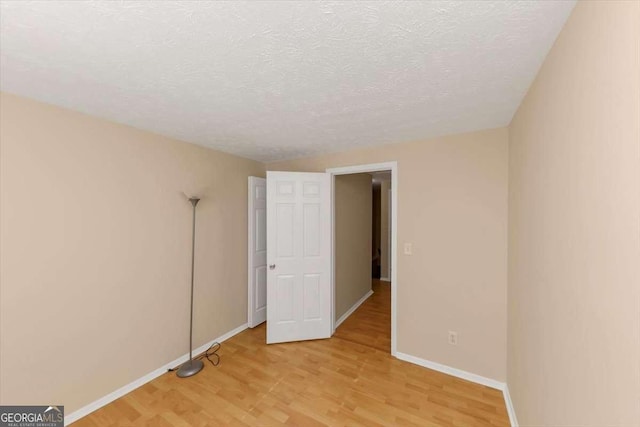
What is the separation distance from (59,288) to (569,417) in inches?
116

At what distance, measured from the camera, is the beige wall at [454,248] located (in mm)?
2082

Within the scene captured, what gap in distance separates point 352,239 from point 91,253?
305 cm

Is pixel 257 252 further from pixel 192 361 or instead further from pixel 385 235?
pixel 385 235

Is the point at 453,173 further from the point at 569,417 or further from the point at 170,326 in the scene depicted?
the point at 170,326

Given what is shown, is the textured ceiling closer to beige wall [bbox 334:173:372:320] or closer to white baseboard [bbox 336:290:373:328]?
beige wall [bbox 334:173:372:320]

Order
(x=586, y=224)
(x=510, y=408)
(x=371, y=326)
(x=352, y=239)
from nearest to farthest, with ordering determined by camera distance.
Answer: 1. (x=586, y=224)
2. (x=510, y=408)
3. (x=371, y=326)
4. (x=352, y=239)

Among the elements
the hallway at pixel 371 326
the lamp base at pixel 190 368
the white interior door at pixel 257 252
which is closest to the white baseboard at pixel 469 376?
the hallway at pixel 371 326

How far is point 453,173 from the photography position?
7.42 feet

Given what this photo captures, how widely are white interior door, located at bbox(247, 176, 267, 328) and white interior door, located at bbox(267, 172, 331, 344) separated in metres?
0.42

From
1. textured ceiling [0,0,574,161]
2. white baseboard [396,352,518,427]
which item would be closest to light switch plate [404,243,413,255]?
white baseboard [396,352,518,427]

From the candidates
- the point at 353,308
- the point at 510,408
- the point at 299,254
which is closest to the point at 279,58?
the point at 299,254

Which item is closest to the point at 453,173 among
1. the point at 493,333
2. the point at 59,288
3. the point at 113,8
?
the point at 493,333

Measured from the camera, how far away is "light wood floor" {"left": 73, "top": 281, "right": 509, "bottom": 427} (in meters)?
1.76

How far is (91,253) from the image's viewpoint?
6.09 feet
